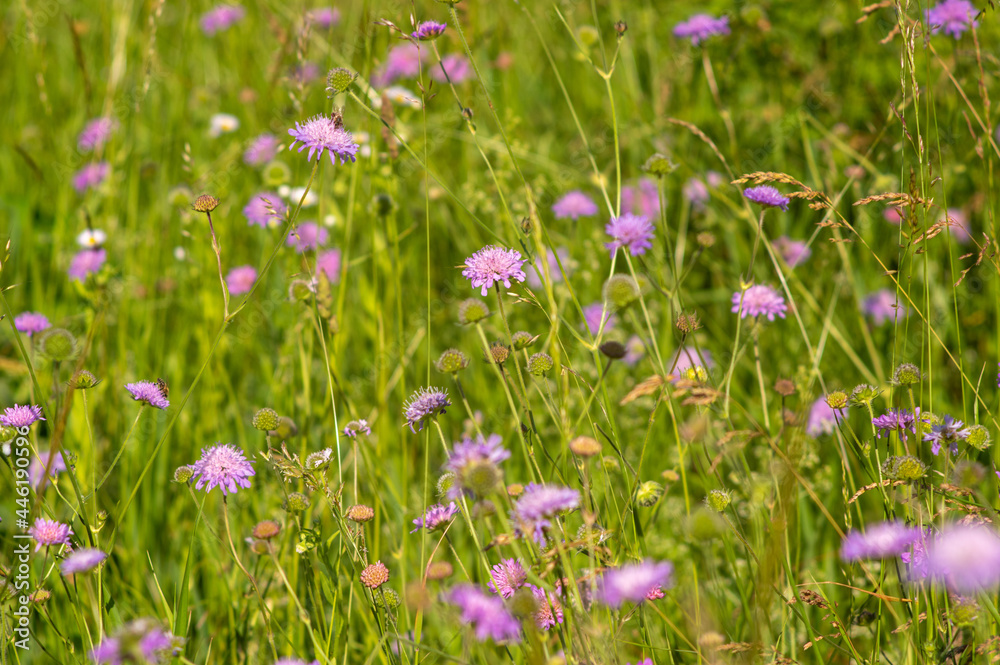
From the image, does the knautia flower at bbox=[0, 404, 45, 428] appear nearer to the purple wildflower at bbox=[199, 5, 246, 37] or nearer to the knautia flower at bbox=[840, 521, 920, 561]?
the knautia flower at bbox=[840, 521, 920, 561]

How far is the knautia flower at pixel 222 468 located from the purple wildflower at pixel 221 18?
2.93 meters

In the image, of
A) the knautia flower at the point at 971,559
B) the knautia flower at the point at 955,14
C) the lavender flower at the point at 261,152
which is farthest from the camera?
the lavender flower at the point at 261,152

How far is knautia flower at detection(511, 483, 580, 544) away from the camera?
40.9 inches

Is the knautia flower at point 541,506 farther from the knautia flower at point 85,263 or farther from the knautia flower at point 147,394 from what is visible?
Answer: the knautia flower at point 85,263

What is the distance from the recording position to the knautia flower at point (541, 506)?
1.04 meters

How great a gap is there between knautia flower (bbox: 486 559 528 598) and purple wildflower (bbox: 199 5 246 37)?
330 cm

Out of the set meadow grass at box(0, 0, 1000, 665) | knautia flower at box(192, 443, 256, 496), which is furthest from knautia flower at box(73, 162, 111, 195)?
knautia flower at box(192, 443, 256, 496)

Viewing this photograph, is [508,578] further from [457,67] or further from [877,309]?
[457,67]

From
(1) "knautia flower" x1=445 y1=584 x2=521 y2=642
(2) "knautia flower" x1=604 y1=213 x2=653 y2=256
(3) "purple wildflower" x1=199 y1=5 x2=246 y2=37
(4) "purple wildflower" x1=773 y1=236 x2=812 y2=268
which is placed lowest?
(1) "knautia flower" x1=445 y1=584 x2=521 y2=642

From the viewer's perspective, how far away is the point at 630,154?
3330mm

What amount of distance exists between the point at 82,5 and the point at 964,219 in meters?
4.64

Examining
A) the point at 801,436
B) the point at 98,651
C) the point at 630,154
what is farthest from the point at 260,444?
the point at 630,154

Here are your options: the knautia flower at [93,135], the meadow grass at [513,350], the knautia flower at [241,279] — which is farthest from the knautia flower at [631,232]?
the knautia flower at [93,135]

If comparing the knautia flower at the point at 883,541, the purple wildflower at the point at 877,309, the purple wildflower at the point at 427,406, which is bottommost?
the knautia flower at the point at 883,541
